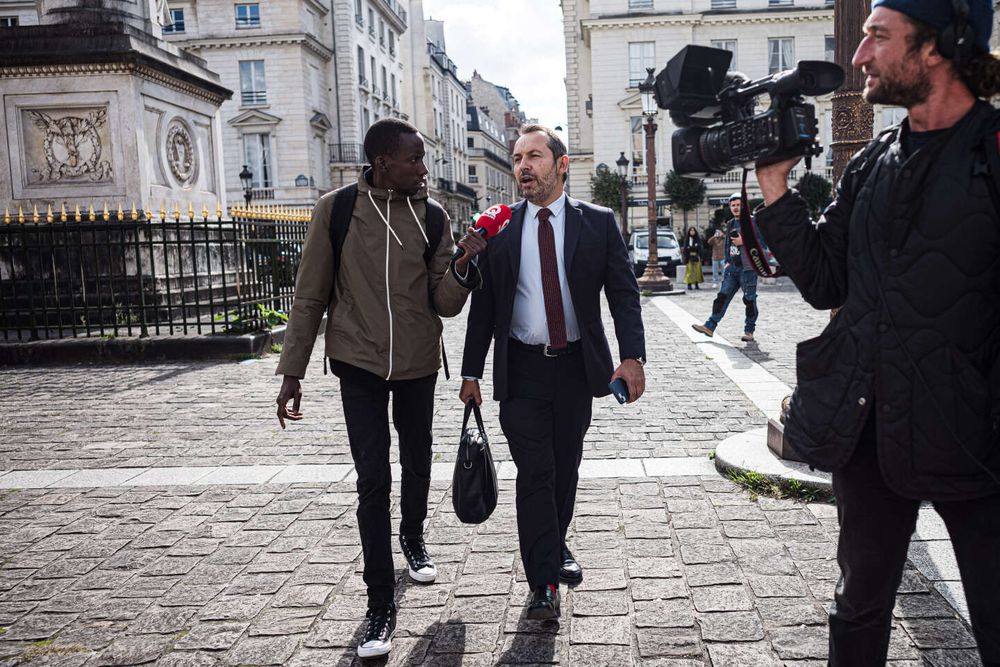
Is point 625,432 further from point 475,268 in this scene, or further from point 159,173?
point 159,173

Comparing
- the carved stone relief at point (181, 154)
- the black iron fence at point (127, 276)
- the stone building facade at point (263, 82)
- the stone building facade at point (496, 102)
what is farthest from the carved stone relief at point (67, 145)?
the stone building facade at point (496, 102)

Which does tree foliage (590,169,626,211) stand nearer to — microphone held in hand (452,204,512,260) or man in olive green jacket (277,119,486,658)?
man in olive green jacket (277,119,486,658)

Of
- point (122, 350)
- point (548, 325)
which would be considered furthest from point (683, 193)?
point (548, 325)

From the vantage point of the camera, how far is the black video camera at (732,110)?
221 centimetres

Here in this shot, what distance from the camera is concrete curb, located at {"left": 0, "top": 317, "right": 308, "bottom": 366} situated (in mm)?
10867

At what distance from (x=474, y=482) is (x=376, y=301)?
85 cm

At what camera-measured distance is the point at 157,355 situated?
35.8ft

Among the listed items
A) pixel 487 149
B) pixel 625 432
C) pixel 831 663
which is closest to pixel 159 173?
pixel 625 432

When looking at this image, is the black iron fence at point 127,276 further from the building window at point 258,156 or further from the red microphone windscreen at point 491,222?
the building window at point 258,156

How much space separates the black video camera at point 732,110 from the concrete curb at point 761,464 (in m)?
2.64

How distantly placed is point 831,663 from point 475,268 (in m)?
1.89

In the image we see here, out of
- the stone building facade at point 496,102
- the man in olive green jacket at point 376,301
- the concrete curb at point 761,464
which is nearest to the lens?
the man in olive green jacket at point 376,301

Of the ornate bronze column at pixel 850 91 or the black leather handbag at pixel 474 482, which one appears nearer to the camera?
the black leather handbag at pixel 474 482

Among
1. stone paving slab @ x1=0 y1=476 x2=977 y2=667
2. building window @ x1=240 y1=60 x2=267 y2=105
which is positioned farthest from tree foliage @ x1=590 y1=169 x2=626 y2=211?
stone paving slab @ x1=0 y1=476 x2=977 y2=667
